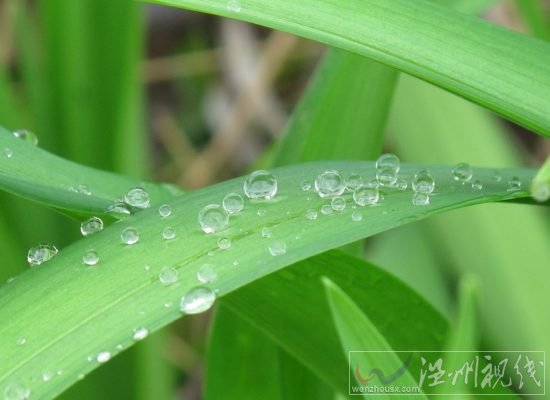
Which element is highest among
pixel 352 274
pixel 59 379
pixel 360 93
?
pixel 360 93

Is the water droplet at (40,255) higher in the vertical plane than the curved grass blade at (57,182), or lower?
lower

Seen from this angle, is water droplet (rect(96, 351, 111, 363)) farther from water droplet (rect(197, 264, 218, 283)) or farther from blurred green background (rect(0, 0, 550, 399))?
blurred green background (rect(0, 0, 550, 399))

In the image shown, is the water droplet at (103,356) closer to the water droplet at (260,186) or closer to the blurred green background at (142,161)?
the water droplet at (260,186)

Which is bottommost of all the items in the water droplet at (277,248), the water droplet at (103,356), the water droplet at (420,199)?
the water droplet at (103,356)

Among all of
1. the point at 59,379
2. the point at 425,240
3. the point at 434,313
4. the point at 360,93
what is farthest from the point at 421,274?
the point at 59,379

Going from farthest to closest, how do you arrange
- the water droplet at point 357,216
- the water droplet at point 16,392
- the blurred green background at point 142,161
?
the blurred green background at point 142,161 → the water droplet at point 357,216 → the water droplet at point 16,392

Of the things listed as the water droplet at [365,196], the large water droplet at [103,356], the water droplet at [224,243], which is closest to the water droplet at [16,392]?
the large water droplet at [103,356]

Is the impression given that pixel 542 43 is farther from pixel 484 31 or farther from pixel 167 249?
pixel 167 249
